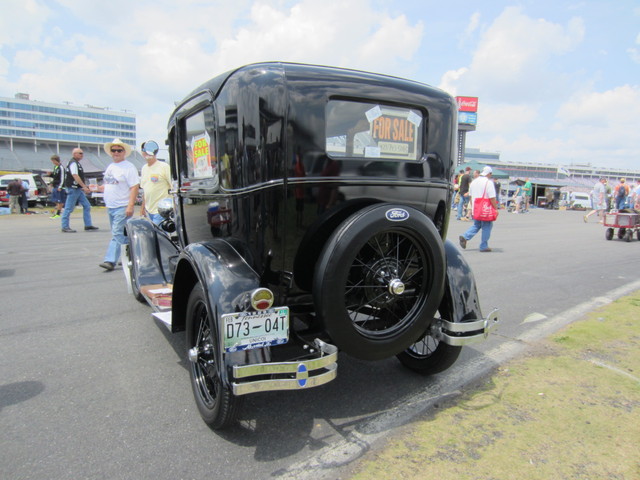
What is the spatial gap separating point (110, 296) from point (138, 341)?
1669 millimetres

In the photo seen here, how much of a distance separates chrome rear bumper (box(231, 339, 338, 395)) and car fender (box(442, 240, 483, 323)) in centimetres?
99

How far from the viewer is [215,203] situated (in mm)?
2889

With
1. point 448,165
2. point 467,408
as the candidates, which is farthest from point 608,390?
point 448,165

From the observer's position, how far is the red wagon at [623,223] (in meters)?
10.8

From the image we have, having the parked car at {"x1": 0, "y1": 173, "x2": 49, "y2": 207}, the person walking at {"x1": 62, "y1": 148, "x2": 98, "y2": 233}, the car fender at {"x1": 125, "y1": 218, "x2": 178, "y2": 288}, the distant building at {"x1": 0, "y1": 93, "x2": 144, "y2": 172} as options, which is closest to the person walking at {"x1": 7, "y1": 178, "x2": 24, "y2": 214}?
the parked car at {"x1": 0, "y1": 173, "x2": 49, "y2": 207}

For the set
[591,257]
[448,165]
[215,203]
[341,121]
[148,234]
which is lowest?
[591,257]

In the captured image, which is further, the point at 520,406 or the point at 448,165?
the point at 448,165

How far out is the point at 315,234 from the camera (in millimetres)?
2449

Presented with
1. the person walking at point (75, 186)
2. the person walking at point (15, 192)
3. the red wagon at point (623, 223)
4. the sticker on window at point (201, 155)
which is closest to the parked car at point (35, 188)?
the person walking at point (15, 192)

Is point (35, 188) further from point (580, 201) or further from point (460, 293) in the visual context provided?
point (580, 201)

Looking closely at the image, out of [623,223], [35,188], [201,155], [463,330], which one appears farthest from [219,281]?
[35,188]

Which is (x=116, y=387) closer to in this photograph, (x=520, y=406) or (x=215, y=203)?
(x=215, y=203)

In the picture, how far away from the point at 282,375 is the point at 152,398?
1.05m

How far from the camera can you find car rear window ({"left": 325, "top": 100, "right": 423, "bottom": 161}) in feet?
8.26
